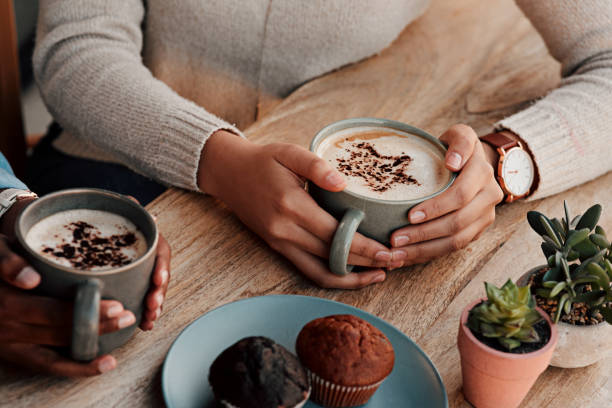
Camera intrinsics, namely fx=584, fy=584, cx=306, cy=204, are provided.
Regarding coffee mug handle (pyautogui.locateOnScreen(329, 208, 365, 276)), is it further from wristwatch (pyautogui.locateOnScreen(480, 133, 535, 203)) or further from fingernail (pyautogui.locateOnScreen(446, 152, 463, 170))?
wristwatch (pyautogui.locateOnScreen(480, 133, 535, 203))

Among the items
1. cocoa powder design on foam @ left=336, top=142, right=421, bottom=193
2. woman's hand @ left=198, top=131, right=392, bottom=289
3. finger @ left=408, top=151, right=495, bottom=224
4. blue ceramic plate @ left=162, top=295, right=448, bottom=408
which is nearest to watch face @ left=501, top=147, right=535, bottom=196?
finger @ left=408, top=151, right=495, bottom=224

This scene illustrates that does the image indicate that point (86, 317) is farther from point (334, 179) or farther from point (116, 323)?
point (334, 179)

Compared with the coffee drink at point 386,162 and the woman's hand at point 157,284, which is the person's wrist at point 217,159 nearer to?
the coffee drink at point 386,162

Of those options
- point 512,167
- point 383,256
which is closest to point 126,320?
point 383,256

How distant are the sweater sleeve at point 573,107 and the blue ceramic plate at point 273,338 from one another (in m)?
0.52

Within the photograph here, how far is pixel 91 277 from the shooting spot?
597 millimetres

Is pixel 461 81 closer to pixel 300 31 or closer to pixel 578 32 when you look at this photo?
pixel 578 32

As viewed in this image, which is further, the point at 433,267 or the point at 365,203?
the point at 433,267

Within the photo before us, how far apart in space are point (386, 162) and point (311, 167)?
0.15 meters

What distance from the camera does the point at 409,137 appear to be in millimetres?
984

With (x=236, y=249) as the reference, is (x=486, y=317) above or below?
above

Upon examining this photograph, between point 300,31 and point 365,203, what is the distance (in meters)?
0.68

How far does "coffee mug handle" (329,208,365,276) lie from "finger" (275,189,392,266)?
1.1 inches

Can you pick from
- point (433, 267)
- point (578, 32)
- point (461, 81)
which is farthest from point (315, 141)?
point (578, 32)
